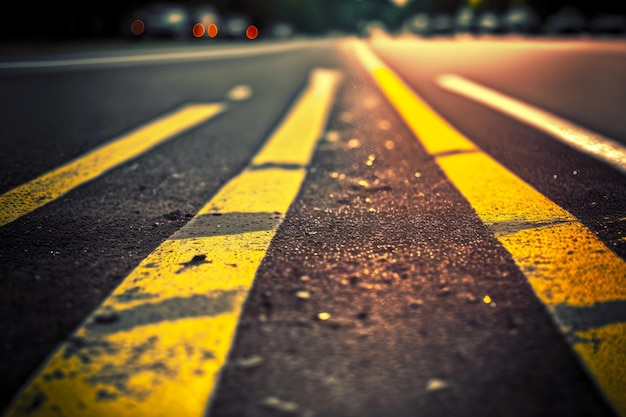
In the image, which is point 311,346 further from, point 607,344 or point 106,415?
point 607,344

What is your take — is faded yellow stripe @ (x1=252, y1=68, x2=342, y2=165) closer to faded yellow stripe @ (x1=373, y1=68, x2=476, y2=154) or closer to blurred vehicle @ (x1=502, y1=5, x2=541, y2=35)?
faded yellow stripe @ (x1=373, y1=68, x2=476, y2=154)

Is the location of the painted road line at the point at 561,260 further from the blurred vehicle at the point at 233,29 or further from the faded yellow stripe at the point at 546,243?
the blurred vehicle at the point at 233,29

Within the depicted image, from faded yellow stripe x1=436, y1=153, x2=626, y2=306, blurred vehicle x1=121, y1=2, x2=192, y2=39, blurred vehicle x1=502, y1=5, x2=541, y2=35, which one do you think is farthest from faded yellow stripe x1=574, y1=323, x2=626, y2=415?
blurred vehicle x1=502, y1=5, x2=541, y2=35

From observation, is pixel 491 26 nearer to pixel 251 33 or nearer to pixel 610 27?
pixel 610 27

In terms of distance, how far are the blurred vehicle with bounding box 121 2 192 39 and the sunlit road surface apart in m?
22.6

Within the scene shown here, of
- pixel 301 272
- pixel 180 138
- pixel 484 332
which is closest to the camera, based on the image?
pixel 484 332

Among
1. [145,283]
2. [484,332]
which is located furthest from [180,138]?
[484,332]

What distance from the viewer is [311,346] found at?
1294 millimetres

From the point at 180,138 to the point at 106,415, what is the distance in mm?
3052

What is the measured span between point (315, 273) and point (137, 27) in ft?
86.1

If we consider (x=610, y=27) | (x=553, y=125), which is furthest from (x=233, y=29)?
(x=553, y=125)

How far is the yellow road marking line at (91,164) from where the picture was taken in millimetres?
2443

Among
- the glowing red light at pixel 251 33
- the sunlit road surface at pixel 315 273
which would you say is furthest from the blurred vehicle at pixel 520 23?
the sunlit road surface at pixel 315 273

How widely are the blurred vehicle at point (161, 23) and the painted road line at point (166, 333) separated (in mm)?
24792
